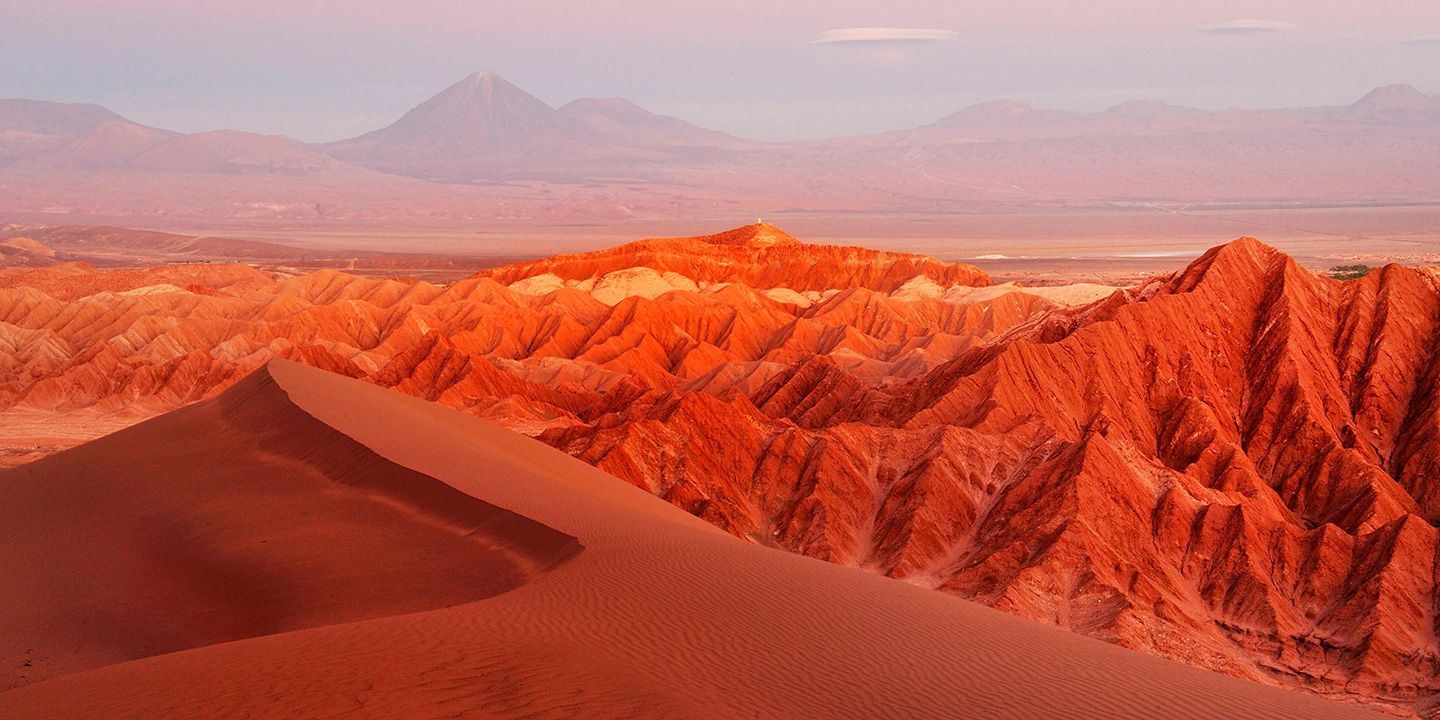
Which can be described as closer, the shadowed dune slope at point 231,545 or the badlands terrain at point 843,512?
the badlands terrain at point 843,512

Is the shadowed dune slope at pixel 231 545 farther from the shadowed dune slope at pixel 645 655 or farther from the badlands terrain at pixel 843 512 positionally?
the shadowed dune slope at pixel 645 655

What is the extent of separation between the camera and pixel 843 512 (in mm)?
41250

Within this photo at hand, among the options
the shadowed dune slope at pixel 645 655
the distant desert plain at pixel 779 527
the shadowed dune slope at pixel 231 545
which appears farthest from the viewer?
the shadowed dune slope at pixel 231 545

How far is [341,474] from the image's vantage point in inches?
1257

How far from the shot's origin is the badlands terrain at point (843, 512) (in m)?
18.6

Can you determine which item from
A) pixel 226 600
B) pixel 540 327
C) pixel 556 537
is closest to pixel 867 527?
pixel 556 537

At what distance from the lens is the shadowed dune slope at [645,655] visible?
16.0 meters

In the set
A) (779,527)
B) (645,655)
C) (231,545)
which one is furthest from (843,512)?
(645,655)

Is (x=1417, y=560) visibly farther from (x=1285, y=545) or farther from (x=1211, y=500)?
(x=1211, y=500)

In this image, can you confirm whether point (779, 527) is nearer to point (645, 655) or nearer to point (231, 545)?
point (231, 545)

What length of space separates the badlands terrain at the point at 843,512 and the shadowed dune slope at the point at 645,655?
0.30 ft

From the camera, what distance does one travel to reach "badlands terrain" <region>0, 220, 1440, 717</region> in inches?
731

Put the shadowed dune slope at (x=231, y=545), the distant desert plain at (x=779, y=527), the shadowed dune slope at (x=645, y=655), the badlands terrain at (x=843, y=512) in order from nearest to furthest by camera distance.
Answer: the shadowed dune slope at (x=645, y=655)
the distant desert plain at (x=779, y=527)
the badlands terrain at (x=843, y=512)
the shadowed dune slope at (x=231, y=545)

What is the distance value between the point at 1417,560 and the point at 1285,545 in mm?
3222
